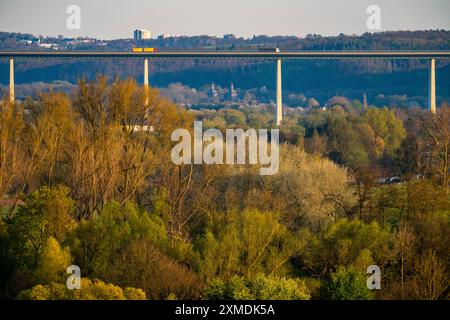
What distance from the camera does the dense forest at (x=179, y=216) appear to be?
24.5 m

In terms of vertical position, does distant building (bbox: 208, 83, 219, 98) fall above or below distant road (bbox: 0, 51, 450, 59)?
below

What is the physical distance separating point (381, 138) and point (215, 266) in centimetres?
3231

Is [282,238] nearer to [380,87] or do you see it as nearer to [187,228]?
[187,228]

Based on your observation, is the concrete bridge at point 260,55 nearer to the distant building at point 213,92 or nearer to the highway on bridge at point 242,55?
the highway on bridge at point 242,55

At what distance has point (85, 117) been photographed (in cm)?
3453

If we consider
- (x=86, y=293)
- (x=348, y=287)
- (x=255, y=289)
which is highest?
(x=86, y=293)

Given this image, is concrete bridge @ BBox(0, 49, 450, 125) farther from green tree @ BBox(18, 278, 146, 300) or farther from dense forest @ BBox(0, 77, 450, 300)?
green tree @ BBox(18, 278, 146, 300)

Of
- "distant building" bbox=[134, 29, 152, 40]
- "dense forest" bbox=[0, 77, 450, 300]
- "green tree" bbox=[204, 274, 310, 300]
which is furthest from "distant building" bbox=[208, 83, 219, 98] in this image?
"green tree" bbox=[204, 274, 310, 300]

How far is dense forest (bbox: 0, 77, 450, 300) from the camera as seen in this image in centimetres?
2447

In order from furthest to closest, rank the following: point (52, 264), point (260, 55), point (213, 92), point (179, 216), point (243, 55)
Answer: point (213, 92), point (243, 55), point (260, 55), point (179, 216), point (52, 264)

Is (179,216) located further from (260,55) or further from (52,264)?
(260,55)

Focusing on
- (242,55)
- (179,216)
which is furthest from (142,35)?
(179,216)

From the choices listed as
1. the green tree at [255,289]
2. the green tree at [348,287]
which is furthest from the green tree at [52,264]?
the green tree at [348,287]

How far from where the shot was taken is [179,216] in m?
31.6
